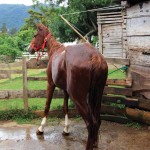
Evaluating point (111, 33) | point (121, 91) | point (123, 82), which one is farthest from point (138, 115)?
point (111, 33)

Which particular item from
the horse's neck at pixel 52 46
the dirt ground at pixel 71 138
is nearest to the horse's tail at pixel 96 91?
the dirt ground at pixel 71 138

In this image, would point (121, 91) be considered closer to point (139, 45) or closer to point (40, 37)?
point (139, 45)

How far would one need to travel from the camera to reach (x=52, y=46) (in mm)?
7047

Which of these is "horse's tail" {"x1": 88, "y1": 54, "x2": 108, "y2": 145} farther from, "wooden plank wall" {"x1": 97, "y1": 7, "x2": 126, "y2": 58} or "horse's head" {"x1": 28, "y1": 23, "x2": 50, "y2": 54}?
"wooden plank wall" {"x1": 97, "y1": 7, "x2": 126, "y2": 58}

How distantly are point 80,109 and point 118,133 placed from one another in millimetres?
1836

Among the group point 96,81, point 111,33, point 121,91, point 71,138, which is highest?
point 111,33

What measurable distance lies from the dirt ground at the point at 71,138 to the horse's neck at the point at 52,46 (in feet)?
5.49

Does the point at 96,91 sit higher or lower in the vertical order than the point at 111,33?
lower

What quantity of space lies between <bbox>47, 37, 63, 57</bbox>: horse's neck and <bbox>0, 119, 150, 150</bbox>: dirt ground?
5.49 ft

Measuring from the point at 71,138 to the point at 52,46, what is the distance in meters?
2.08

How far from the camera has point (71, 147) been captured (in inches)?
227

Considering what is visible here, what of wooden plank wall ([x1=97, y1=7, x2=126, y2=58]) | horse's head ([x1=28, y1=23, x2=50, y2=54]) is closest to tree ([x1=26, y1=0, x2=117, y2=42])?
wooden plank wall ([x1=97, y1=7, x2=126, y2=58])

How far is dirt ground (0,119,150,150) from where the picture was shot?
19.0ft

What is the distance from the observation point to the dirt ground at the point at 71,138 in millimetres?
5797
